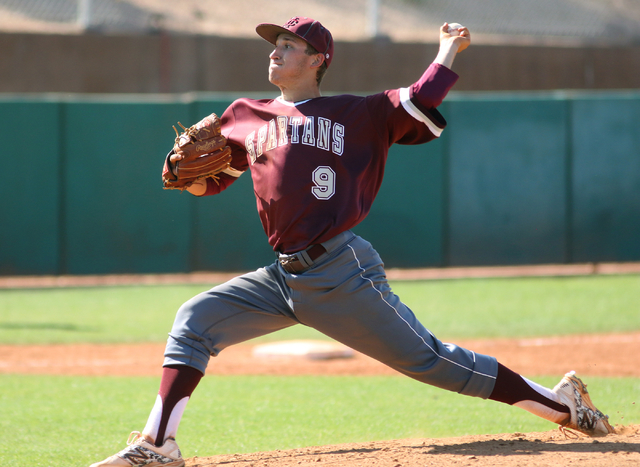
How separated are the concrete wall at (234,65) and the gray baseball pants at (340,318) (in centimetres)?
1101

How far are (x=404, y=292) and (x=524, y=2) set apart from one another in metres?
9.64

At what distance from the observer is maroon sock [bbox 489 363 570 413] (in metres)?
2.97

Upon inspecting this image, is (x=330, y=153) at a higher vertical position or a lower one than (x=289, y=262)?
higher

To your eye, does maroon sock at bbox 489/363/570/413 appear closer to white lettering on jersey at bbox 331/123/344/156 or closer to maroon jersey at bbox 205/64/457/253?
maroon jersey at bbox 205/64/457/253

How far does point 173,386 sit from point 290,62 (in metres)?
1.34

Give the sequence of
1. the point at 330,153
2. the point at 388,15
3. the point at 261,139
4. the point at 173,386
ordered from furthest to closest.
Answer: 1. the point at 388,15
2. the point at 261,139
3. the point at 330,153
4. the point at 173,386

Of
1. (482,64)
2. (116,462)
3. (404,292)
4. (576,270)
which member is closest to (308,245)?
(116,462)

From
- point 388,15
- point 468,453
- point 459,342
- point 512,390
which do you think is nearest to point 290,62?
point 512,390

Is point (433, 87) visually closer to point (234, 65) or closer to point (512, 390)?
point (512, 390)

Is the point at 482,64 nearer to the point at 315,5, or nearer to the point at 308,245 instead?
the point at 315,5

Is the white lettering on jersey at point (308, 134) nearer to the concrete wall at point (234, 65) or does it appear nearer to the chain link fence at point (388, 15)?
the concrete wall at point (234, 65)

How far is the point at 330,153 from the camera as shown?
2.86m

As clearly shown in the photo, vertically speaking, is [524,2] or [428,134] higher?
[524,2]

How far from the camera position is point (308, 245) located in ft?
9.27
